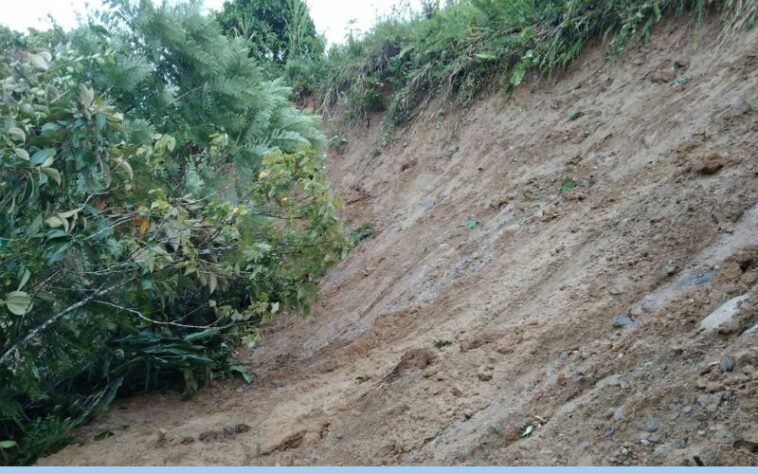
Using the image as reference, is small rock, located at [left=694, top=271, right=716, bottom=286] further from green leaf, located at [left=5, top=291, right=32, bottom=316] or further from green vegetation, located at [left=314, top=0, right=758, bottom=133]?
green leaf, located at [left=5, top=291, right=32, bottom=316]

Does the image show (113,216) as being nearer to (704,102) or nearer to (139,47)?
(139,47)

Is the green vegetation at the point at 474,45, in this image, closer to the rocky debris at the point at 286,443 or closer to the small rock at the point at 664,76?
the small rock at the point at 664,76

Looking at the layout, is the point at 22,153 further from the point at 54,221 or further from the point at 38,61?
the point at 38,61

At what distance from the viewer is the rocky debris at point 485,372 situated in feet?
13.4

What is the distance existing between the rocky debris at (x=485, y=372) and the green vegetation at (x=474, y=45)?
11.8 ft

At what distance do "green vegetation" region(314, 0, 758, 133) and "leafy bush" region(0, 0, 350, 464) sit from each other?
2439mm

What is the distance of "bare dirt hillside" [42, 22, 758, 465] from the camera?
3189mm

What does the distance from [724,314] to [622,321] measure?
1.98 feet

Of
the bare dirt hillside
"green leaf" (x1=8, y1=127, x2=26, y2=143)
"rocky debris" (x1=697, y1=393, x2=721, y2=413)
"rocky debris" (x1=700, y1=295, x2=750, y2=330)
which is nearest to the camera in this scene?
"rocky debris" (x1=697, y1=393, x2=721, y2=413)

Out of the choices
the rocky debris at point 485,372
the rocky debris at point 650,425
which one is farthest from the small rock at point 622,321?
the rocky debris at point 650,425

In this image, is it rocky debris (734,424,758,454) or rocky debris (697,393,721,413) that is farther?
rocky debris (697,393,721,413)

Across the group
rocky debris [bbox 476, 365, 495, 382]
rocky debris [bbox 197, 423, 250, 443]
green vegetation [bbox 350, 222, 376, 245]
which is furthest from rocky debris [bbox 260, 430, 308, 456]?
green vegetation [bbox 350, 222, 376, 245]

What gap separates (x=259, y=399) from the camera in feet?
17.5

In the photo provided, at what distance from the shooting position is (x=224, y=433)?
4.77 metres
